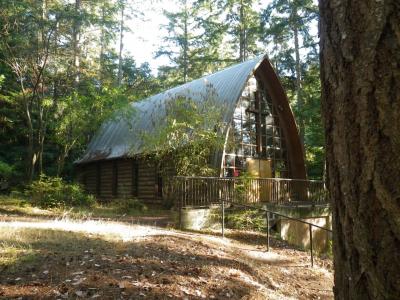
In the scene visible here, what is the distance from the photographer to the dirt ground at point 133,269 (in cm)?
476

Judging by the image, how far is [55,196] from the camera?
17453 millimetres

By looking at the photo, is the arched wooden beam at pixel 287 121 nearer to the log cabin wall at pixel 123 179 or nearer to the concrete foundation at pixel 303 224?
the concrete foundation at pixel 303 224

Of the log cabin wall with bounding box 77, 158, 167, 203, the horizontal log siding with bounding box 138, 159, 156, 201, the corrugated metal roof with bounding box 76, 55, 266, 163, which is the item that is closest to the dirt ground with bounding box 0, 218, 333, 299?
the log cabin wall with bounding box 77, 158, 167, 203

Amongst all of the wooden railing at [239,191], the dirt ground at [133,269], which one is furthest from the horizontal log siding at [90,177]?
the dirt ground at [133,269]

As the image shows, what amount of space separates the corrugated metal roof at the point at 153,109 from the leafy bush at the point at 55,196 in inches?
130

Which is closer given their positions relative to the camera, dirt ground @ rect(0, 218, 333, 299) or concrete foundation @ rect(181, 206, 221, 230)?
dirt ground @ rect(0, 218, 333, 299)

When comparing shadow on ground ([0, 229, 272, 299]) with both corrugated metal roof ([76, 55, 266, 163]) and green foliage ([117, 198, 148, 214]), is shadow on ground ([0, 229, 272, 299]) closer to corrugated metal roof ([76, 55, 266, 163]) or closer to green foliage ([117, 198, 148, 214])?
green foliage ([117, 198, 148, 214])

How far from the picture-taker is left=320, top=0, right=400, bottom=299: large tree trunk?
1.57 metres

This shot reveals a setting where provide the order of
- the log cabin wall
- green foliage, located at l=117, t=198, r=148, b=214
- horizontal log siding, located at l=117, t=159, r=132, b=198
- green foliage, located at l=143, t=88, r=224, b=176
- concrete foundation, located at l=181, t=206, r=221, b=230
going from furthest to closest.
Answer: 1. horizontal log siding, located at l=117, t=159, r=132, b=198
2. the log cabin wall
3. green foliage, located at l=117, t=198, r=148, b=214
4. green foliage, located at l=143, t=88, r=224, b=176
5. concrete foundation, located at l=181, t=206, r=221, b=230

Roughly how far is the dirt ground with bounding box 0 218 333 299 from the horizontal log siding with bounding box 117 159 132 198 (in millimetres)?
13258

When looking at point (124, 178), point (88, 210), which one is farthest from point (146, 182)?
point (88, 210)

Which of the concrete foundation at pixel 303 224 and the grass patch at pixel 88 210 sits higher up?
the grass patch at pixel 88 210

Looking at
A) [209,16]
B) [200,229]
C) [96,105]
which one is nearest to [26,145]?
[96,105]

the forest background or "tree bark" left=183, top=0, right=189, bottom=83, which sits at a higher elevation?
"tree bark" left=183, top=0, right=189, bottom=83
